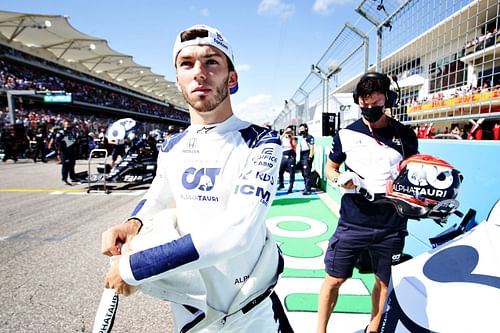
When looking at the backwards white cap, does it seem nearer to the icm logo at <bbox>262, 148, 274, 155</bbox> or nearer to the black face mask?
the icm logo at <bbox>262, 148, 274, 155</bbox>

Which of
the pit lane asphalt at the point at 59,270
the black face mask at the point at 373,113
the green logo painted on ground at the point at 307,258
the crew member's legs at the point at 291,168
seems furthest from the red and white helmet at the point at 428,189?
the crew member's legs at the point at 291,168

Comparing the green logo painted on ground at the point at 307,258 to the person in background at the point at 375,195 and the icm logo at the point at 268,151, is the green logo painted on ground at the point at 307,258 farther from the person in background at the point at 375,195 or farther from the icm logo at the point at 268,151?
the icm logo at the point at 268,151

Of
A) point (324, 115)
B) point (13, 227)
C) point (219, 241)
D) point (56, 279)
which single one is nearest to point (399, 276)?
point (219, 241)

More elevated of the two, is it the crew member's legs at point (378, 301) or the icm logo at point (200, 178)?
the icm logo at point (200, 178)

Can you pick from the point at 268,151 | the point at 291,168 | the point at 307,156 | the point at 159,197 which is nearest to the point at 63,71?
the point at 291,168

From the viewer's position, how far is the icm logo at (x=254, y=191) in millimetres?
900

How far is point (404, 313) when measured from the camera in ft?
3.36

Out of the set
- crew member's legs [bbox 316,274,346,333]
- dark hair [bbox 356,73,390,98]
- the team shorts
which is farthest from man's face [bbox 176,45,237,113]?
crew member's legs [bbox 316,274,346,333]

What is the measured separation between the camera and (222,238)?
0.80 m

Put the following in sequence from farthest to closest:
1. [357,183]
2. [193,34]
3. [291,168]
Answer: [291,168] → [357,183] → [193,34]

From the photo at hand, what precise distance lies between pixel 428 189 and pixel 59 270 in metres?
3.24

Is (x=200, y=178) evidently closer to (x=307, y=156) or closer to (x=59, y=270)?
(x=59, y=270)

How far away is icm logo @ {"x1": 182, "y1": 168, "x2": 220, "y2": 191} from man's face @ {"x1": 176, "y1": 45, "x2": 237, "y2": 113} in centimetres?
22

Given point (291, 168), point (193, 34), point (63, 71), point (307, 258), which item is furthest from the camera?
point (63, 71)
